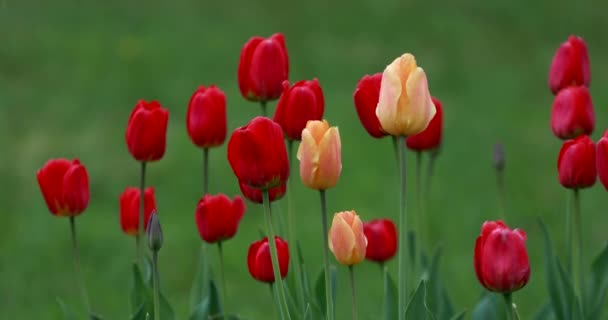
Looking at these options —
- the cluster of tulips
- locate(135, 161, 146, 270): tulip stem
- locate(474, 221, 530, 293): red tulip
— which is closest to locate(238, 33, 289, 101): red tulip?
the cluster of tulips

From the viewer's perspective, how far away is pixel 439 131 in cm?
231

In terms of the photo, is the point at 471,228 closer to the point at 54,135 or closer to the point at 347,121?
the point at 347,121

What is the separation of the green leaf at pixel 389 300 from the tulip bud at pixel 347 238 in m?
0.21

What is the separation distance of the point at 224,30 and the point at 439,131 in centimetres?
581

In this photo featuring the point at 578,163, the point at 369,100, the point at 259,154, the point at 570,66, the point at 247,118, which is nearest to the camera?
the point at 259,154

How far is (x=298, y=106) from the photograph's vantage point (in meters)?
1.93

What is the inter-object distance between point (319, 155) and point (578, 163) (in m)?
0.56

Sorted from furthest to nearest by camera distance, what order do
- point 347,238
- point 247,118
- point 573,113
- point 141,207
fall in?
point 247,118 < point 573,113 < point 141,207 < point 347,238

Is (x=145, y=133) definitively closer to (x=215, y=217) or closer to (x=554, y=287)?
(x=215, y=217)

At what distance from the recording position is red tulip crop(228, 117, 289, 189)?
5.53 feet

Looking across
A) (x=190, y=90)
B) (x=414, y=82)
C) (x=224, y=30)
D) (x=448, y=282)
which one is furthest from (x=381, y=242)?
(x=224, y=30)

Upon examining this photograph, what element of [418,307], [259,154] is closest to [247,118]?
[418,307]

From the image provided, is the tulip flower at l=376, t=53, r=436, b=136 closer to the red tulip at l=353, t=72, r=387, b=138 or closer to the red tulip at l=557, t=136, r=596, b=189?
the red tulip at l=353, t=72, r=387, b=138

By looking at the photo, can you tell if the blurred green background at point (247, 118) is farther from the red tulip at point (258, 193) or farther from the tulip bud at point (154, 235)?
the tulip bud at point (154, 235)
